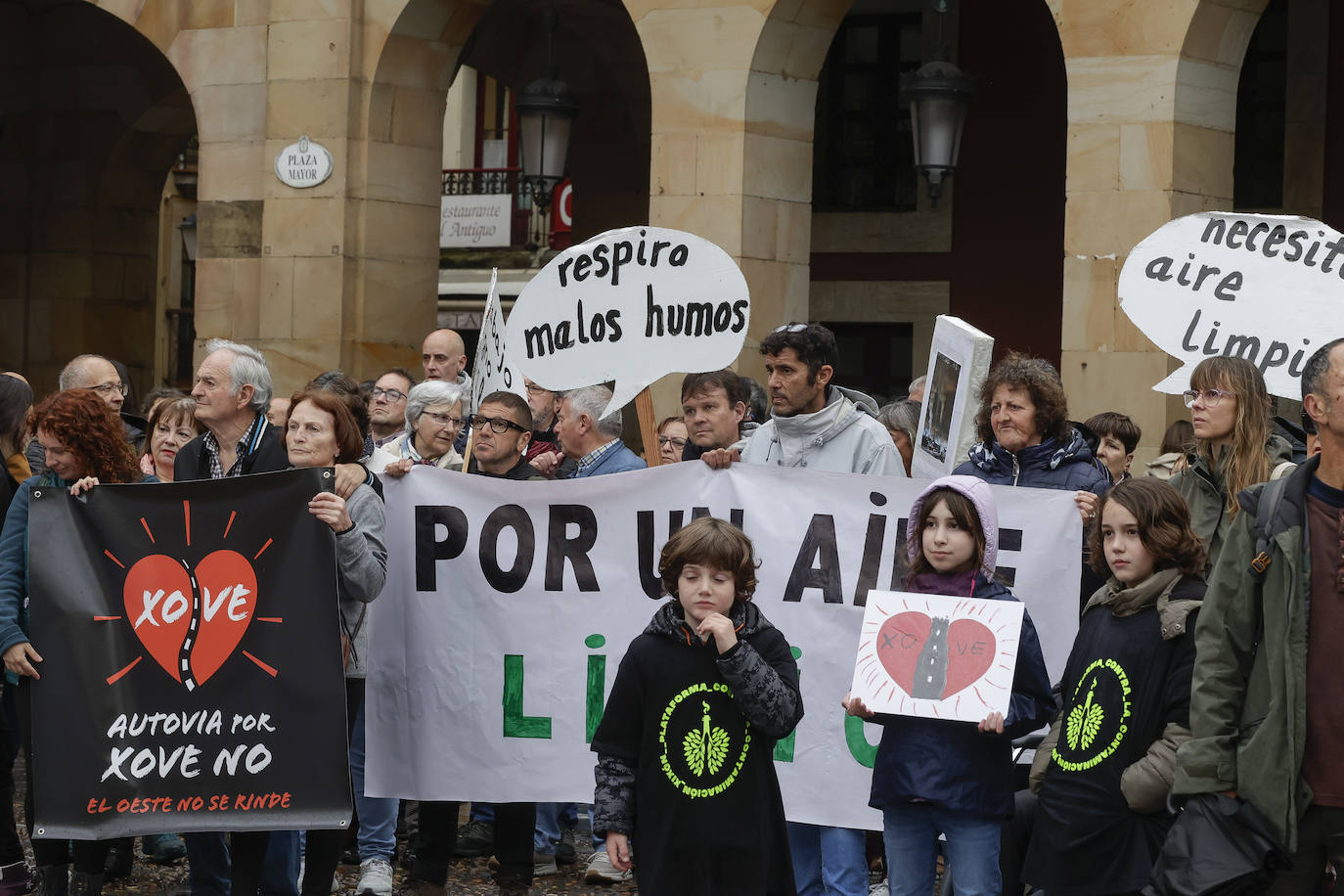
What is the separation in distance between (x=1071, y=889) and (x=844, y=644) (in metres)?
1.76

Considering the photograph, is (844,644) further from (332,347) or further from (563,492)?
(332,347)

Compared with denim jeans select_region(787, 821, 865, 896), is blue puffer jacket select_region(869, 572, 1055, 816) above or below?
above

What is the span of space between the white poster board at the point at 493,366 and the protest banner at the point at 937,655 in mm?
3118

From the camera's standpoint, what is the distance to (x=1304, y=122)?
1368cm

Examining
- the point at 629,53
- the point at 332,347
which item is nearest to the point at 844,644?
the point at 332,347

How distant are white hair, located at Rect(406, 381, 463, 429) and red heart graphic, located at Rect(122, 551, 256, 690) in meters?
1.69

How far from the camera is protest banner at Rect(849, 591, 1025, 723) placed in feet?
16.6

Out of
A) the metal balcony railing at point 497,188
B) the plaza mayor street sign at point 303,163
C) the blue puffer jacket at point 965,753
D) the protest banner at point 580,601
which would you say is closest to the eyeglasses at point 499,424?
the protest banner at point 580,601

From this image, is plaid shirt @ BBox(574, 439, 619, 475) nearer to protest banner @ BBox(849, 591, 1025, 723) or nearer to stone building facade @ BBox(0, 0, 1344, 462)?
protest banner @ BBox(849, 591, 1025, 723)

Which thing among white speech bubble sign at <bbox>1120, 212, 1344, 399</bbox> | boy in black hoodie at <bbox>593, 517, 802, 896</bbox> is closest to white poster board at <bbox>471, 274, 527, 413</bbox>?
white speech bubble sign at <bbox>1120, 212, 1344, 399</bbox>

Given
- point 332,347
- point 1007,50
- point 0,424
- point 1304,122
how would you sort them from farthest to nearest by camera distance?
point 1007,50
point 1304,122
point 332,347
point 0,424

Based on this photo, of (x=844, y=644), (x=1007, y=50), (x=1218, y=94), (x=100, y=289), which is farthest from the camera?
(x=100, y=289)

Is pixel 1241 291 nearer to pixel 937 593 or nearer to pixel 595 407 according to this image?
pixel 937 593

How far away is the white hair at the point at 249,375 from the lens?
20.8 feet
